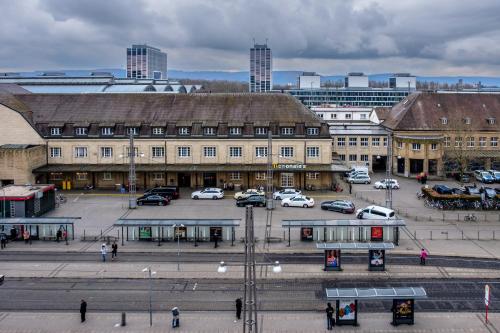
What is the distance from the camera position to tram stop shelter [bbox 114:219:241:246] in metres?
48.6

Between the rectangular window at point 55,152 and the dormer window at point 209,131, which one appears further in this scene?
the rectangular window at point 55,152

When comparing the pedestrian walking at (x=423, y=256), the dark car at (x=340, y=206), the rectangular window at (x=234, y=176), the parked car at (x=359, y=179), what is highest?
the rectangular window at (x=234, y=176)

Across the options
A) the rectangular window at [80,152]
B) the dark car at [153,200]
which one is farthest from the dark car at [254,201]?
the rectangular window at [80,152]

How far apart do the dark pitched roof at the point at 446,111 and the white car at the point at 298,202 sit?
2703cm

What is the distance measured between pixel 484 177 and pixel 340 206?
27.4 meters

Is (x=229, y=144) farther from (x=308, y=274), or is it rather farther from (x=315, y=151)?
(x=308, y=274)

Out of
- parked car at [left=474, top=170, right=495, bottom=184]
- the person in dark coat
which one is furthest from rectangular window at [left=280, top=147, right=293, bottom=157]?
the person in dark coat

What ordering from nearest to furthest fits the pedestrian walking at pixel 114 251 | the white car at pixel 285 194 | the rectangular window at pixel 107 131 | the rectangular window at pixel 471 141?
the pedestrian walking at pixel 114 251
the white car at pixel 285 194
the rectangular window at pixel 107 131
the rectangular window at pixel 471 141

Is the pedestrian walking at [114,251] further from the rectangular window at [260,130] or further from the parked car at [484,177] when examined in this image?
the parked car at [484,177]

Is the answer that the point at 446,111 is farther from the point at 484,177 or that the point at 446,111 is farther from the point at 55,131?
the point at 55,131

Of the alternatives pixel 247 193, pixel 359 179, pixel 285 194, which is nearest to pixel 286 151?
pixel 285 194

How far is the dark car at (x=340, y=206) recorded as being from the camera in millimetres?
60062

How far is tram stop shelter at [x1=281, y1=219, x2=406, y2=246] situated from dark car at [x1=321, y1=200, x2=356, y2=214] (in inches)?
451

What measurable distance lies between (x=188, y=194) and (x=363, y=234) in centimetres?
2710
